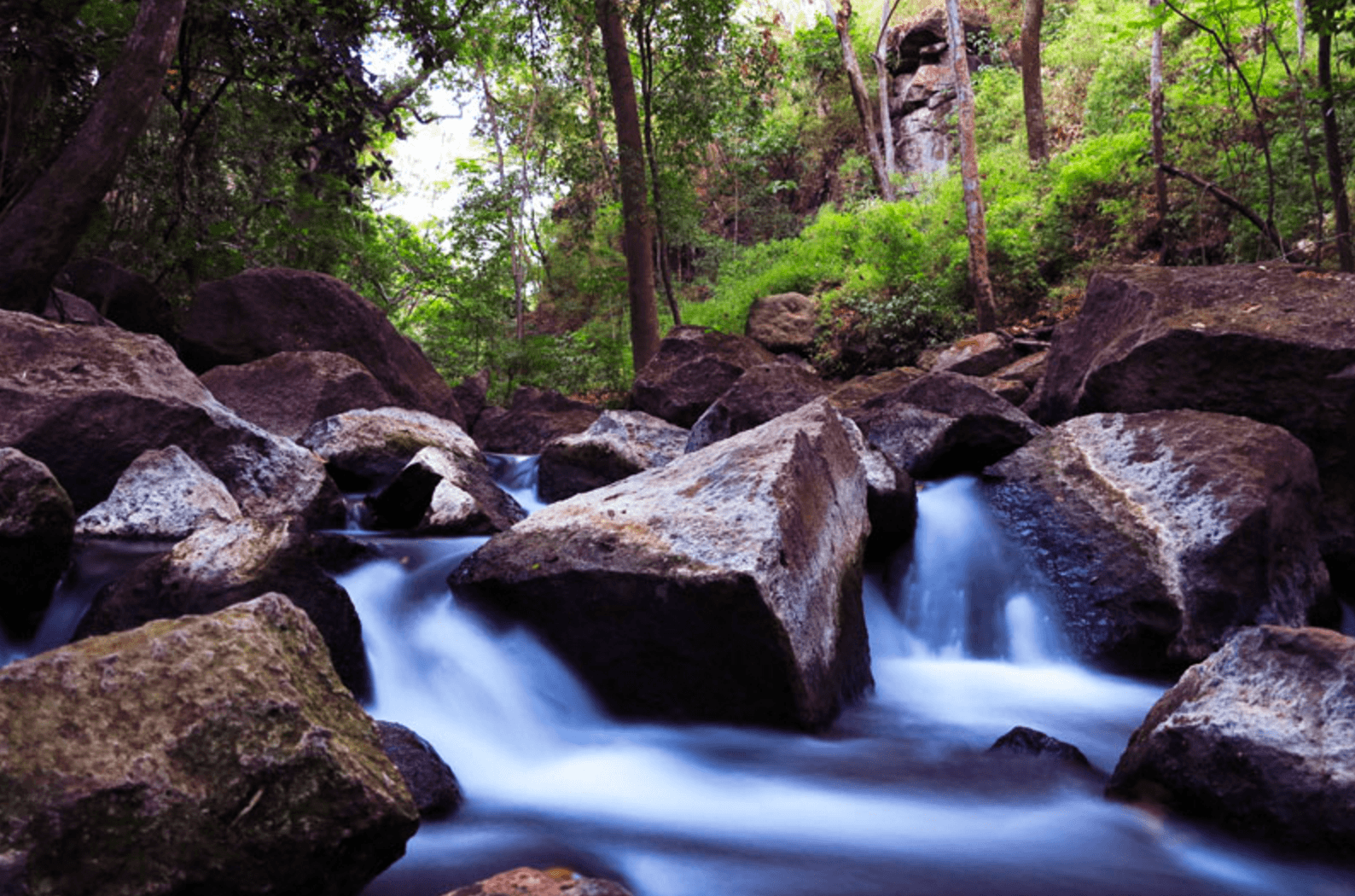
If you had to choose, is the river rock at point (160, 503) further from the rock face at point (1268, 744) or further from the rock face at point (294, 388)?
the rock face at point (1268, 744)

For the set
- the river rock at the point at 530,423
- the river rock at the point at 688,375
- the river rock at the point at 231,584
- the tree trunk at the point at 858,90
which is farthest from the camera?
the tree trunk at the point at 858,90

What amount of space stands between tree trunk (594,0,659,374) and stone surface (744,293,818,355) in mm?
3146

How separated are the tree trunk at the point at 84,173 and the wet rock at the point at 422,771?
18.4 feet

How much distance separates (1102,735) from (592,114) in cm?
1585

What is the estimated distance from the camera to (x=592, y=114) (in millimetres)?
17469

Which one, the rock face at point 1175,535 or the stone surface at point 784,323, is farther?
the stone surface at point 784,323

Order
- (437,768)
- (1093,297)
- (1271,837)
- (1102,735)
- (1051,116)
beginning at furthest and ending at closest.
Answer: (1051,116)
(1093,297)
(1102,735)
(437,768)
(1271,837)

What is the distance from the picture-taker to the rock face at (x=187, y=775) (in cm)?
192

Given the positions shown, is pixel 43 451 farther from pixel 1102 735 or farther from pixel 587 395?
pixel 587 395

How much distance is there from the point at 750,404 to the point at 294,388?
4.26 m

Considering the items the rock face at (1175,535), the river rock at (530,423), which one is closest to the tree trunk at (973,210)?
the river rock at (530,423)

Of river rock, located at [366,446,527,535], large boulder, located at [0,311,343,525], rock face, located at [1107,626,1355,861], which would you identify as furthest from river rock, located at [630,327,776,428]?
rock face, located at [1107,626,1355,861]

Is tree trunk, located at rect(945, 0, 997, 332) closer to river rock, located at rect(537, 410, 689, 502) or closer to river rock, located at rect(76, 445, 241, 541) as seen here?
river rock, located at rect(537, 410, 689, 502)

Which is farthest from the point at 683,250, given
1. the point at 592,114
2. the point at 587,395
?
the point at 587,395
